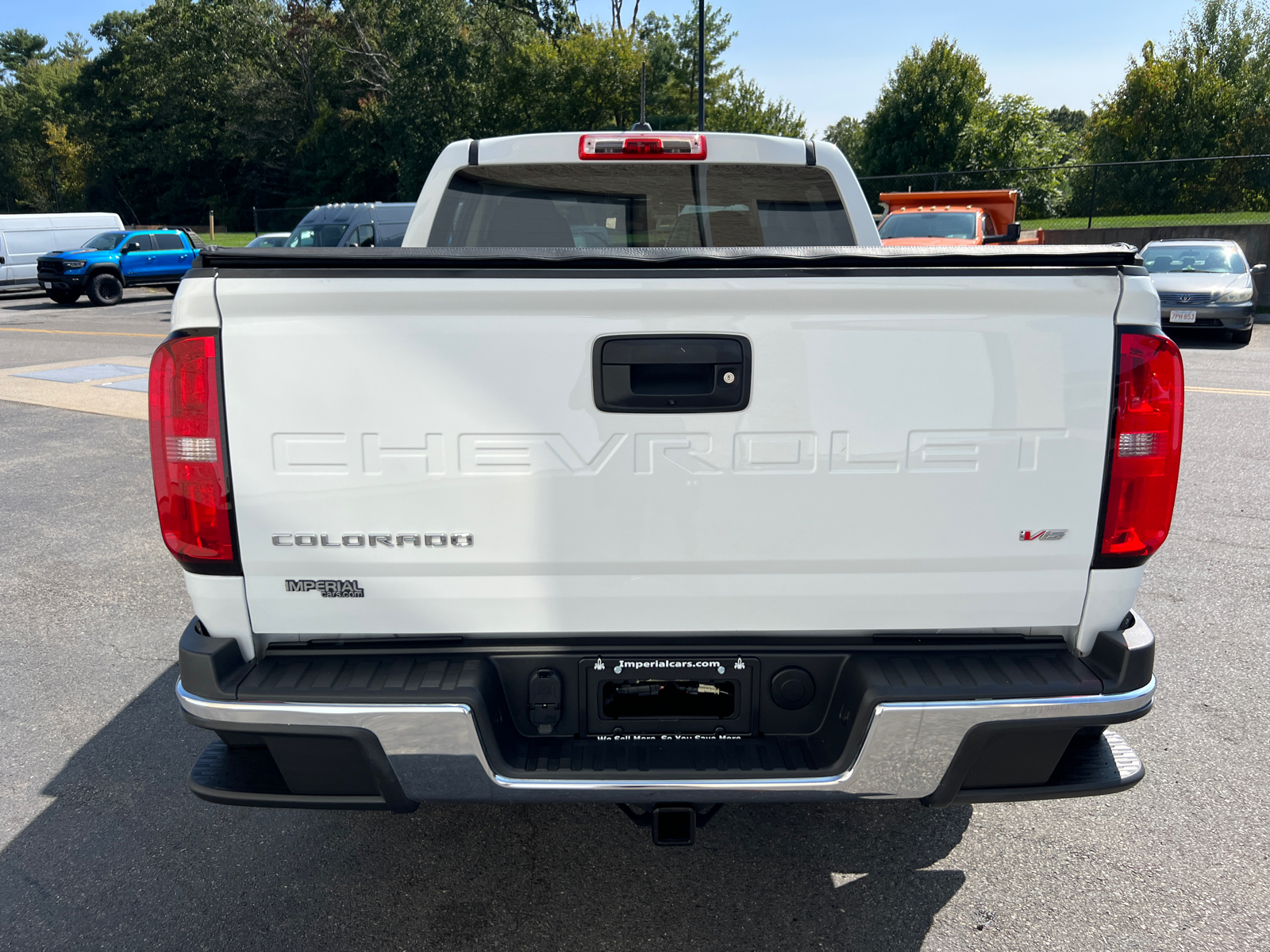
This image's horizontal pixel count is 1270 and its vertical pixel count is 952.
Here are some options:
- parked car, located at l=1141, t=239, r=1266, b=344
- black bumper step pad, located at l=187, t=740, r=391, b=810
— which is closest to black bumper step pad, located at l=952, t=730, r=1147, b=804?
black bumper step pad, located at l=187, t=740, r=391, b=810

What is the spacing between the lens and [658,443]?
212cm

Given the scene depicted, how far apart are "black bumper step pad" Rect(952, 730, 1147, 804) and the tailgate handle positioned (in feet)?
3.69

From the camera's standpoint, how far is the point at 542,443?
2.11m

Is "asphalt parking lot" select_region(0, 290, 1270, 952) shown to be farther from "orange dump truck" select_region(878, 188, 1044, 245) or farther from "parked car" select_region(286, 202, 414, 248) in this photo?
"parked car" select_region(286, 202, 414, 248)

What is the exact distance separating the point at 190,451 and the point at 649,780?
1.30 m

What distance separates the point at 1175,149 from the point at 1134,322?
41.1 meters

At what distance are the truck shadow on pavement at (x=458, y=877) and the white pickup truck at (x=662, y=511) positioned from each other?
551 millimetres

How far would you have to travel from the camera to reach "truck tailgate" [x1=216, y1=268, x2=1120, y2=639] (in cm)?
208

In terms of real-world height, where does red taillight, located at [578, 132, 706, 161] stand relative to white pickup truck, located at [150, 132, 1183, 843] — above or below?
above

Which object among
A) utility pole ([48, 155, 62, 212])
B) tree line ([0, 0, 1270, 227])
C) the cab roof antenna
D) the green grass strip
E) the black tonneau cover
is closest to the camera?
the black tonneau cover

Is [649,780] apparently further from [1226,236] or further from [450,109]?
[450,109]

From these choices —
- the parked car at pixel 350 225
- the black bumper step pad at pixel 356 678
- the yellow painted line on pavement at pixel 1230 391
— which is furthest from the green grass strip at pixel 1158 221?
the black bumper step pad at pixel 356 678

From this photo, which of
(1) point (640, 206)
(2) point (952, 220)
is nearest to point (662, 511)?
(1) point (640, 206)

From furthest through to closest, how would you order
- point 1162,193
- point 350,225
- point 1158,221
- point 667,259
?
point 1162,193, point 1158,221, point 350,225, point 667,259
